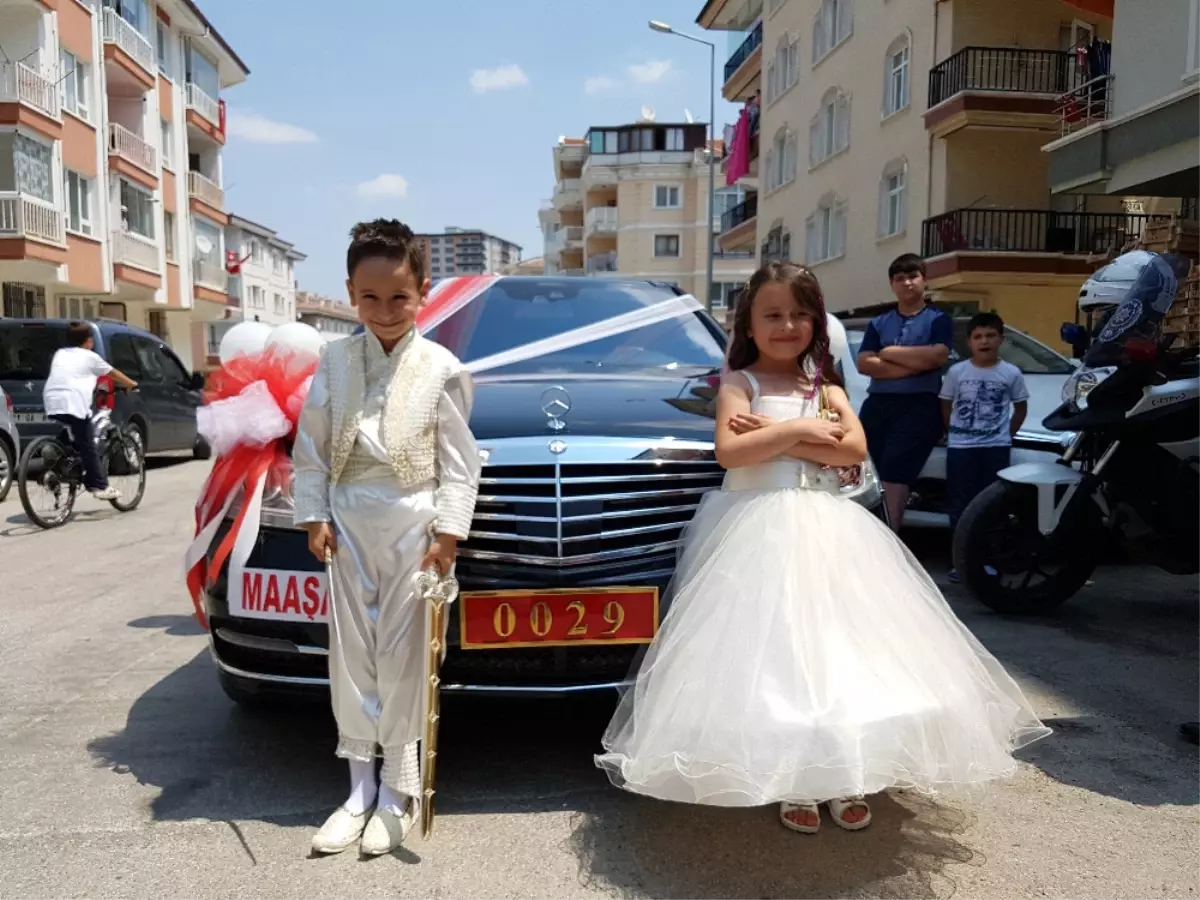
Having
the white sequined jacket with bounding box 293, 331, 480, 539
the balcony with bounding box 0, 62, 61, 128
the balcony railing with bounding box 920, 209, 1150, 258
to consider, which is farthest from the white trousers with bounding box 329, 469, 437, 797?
the balcony with bounding box 0, 62, 61, 128

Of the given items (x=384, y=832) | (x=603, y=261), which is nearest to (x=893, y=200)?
(x=384, y=832)

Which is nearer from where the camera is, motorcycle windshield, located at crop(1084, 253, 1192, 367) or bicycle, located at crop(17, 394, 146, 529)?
motorcycle windshield, located at crop(1084, 253, 1192, 367)

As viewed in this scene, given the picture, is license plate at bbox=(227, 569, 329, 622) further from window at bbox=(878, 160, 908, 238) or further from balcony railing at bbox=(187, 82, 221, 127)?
balcony railing at bbox=(187, 82, 221, 127)

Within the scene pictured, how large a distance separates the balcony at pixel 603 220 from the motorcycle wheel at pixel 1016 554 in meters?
53.7

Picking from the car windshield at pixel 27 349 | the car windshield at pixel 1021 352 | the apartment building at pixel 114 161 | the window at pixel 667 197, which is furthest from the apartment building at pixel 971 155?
the window at pixel 667 197

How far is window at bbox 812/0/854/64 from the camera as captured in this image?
2533 cm

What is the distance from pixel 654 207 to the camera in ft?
183

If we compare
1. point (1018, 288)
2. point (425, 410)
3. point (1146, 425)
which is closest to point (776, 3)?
point (1018, 288)

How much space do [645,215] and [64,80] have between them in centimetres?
3629

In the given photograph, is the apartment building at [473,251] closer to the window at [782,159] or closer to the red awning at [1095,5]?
the window at [782,159]

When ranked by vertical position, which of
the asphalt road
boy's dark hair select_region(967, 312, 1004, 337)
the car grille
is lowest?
the asphalt road

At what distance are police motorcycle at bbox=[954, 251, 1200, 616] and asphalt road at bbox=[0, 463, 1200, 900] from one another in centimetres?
65

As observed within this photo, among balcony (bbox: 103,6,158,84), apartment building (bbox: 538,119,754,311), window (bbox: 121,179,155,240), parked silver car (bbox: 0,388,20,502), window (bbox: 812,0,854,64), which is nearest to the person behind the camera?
parked silver car (bbox: 0,388,20,502)

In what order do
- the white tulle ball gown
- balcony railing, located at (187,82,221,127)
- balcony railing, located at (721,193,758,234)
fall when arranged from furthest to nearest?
balcony railing, located at (721,193,758,234)
balcony railing, located at (187,82,221,127)
the white tulle ball gown
